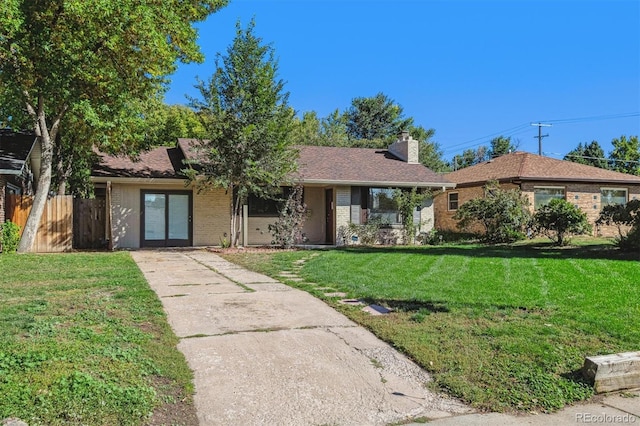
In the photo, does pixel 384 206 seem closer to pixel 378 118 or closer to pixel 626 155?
pixel 378 118

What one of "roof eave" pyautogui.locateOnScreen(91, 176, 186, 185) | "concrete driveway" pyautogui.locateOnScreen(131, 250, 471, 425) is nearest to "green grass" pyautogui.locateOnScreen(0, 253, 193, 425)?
"concrete driveway" pyautogui.locateOnScreen(131, 250, 471, 425)

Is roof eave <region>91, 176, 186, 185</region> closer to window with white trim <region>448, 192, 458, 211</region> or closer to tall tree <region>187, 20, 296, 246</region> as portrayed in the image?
tall tree <region>187, 20, 296, 246</region>

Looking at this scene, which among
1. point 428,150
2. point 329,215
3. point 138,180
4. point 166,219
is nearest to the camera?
point 138,180

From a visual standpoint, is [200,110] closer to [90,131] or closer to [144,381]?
[90,131]

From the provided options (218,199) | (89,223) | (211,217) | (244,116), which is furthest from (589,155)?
(89,223)

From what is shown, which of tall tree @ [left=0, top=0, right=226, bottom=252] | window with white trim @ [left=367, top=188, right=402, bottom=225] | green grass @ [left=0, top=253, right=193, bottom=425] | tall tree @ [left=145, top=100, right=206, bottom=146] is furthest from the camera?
tall tree @ [left=145, top=100, right=206, bottom=146]

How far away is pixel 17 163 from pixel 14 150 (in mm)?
2141

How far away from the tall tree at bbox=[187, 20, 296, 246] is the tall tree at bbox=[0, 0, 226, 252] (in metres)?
1.61

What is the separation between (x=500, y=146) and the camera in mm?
53062

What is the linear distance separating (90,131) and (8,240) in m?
3.97

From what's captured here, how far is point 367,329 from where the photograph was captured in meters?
5.35

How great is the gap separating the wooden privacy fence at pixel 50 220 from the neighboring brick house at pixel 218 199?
1.24 metres

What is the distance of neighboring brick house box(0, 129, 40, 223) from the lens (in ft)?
41.9

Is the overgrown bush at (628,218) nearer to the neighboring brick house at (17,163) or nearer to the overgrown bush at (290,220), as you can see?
the overgrown bush at (290,220)
